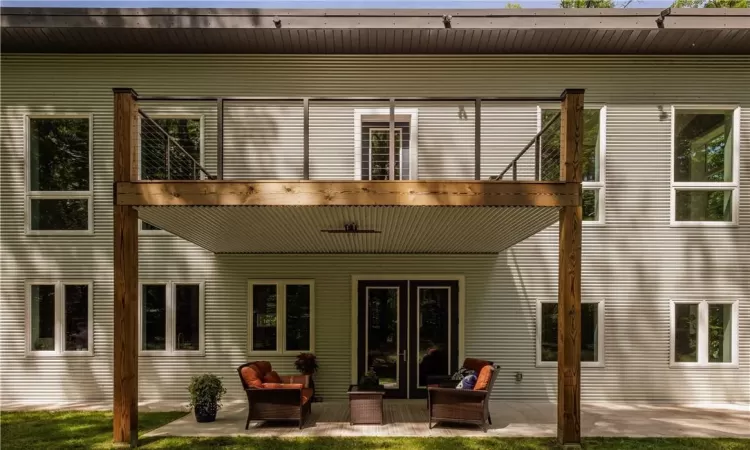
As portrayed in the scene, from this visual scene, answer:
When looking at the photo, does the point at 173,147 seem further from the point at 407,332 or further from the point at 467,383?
the point at 467,383

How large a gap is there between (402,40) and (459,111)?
1636mm

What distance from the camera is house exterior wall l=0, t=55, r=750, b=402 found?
9.43 metres

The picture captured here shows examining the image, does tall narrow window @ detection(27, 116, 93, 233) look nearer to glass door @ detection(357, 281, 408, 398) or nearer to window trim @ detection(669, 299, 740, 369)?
glass door @ detection(357, 281, 408, 398)

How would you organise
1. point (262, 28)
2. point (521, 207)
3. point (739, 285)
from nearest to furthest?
point (521, 207), point (262, 28), point (739, 285)

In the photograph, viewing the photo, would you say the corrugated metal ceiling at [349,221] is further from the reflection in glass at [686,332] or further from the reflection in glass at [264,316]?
the reflection in glass at [686,332]

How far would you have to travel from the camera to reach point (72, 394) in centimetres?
941

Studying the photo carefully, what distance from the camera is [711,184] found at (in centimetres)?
938

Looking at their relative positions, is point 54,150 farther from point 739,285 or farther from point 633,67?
point 739,285

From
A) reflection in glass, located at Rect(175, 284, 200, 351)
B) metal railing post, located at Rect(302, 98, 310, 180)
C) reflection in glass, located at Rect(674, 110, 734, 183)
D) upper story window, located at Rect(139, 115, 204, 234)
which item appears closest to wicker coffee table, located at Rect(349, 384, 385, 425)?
metal railing post, located at Rect(302, 98, 310, 180)

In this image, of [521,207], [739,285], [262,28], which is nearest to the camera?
[521,207]

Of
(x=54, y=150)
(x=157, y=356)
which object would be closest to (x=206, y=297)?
(x=157, y=356)

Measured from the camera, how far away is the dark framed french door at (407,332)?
9.43m

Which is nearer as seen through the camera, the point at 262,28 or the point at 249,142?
the point at 262,28

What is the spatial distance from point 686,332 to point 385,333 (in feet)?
18.1
